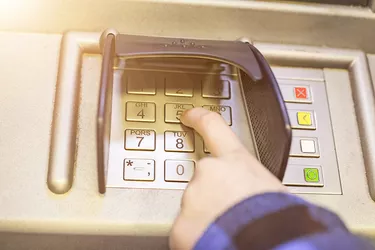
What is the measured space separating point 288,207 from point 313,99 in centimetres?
25

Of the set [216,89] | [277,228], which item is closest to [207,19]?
[216,89]

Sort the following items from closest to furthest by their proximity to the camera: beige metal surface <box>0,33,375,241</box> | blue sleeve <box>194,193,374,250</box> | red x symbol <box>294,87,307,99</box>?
blue sleeve <box>194,193,374,250</box> < beige metal surface <box>0,33,375,241</box> < red x symbol <box>294,87,307,99</box>

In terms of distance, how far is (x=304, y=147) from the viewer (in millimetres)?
631

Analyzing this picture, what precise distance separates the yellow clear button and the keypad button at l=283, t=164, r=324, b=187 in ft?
0.18

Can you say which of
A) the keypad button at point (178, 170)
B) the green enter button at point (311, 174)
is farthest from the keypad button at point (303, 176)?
the keypad button at point (178, 170)

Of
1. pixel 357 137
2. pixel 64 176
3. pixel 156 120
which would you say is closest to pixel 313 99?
pixel 357 137

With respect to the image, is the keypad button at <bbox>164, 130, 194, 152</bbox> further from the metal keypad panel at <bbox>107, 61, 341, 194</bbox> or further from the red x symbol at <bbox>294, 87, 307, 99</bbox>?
the red x symbol at <bbox>294, 87, 307, 99</bbox>

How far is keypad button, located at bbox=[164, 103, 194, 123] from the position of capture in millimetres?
620

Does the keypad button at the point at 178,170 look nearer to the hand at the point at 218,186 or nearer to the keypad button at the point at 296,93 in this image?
the hand at the point at 218,186

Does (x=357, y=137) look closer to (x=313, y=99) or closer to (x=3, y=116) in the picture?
(x=313, y=99)

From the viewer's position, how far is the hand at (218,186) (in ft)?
1.61

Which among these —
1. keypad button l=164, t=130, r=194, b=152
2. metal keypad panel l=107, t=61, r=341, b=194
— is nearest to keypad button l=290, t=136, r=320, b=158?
metal keypad panel l=107, t=61, r=341, b=194

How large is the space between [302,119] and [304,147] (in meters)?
0.04

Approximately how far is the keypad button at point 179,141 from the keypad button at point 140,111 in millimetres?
27
